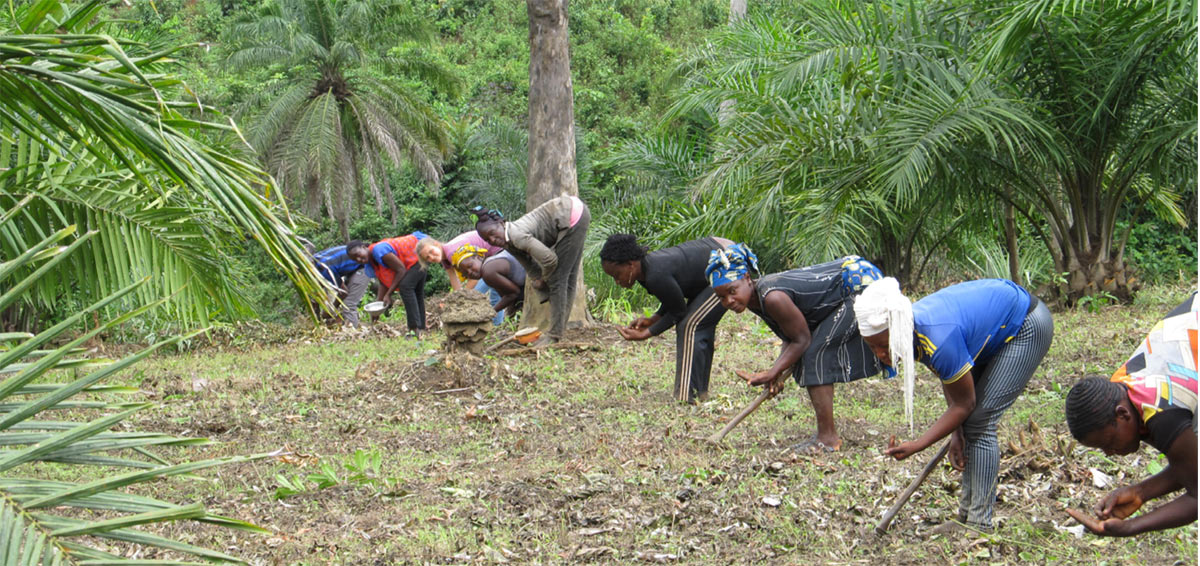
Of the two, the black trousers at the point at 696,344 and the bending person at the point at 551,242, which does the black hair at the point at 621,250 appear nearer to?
the black trousers at the point at 696,344

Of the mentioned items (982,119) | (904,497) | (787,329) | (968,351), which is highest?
(982,119)

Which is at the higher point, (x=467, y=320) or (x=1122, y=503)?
(x=1122, y=503)

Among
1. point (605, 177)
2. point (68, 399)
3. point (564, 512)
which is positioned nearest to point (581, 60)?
point (605, 177)

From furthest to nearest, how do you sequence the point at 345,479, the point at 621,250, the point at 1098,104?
1. the point at 1098,104
2. the point at 621,250
3. the point at 345,479

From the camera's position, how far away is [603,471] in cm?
621

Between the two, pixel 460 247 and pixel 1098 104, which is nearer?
pixel 1098 104

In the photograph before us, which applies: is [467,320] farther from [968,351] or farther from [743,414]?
[968,351]

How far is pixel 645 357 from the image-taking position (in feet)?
34.2

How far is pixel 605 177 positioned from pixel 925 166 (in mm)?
18292

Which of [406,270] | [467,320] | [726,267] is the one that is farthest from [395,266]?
[726,267]

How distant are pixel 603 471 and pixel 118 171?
3427 millimetres

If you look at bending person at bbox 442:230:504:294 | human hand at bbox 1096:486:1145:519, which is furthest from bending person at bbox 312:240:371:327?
human hand at bbox 1096:486:1145:519

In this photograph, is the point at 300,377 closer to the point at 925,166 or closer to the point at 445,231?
the point at 925,166

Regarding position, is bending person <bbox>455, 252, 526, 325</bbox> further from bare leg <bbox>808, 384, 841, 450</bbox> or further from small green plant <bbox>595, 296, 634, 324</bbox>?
bare leg <bbox>808, 384, 841, 450</bbox>
